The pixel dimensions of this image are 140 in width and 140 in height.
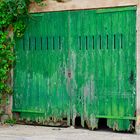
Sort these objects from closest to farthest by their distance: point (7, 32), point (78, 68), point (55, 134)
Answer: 1. point (55, 134)
2. point (78, 68)
3. point (7, 32)

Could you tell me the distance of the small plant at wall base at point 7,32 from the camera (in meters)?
9.39

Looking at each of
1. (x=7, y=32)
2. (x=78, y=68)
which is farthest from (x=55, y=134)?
(x=7, y=32)

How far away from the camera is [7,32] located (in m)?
9.70

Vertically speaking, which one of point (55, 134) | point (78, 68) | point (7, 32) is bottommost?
point (55, 134)

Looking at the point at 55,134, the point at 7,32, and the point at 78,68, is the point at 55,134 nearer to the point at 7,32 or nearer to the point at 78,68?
the point at 78,68

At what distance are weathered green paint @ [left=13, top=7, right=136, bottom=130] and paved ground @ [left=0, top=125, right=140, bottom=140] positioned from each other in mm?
227

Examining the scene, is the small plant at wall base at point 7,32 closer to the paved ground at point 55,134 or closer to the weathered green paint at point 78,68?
the weathered green paint at point 78,68

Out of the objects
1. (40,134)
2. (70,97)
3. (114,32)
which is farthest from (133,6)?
(40,134)

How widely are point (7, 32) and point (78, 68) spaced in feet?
5.97

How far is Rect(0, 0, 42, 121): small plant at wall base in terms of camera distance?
370 inches

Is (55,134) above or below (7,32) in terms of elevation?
below

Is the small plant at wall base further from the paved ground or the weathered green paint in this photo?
the paved ground

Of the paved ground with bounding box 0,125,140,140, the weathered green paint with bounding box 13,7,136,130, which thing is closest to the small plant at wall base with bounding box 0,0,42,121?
the weathered green paint with bounding box 13,7,136,130

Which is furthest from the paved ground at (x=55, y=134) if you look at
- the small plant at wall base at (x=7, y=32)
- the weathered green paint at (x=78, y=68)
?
the small plant at wall base at (x=7, y=32)
